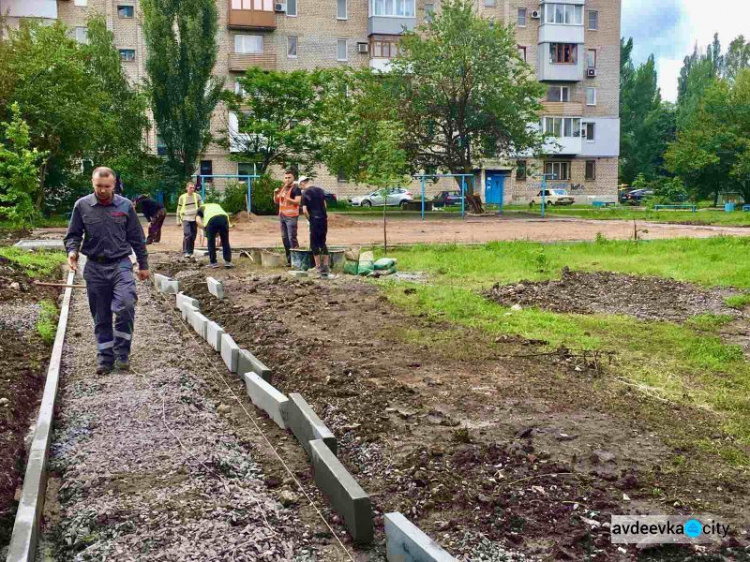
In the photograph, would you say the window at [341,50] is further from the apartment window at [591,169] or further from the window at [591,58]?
the apartment window at [591,169]

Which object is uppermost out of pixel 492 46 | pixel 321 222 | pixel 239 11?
pixel 239 11

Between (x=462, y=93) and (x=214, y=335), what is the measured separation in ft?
108

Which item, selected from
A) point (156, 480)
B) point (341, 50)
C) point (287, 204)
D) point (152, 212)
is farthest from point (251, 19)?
point (156, 480)

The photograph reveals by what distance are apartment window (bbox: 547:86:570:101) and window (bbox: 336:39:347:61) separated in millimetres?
15855

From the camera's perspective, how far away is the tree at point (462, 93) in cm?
3838

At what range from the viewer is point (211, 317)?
9961 millimetres

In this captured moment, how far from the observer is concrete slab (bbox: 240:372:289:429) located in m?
5.71

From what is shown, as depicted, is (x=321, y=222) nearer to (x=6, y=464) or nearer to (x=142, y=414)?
(x=142, y=414)

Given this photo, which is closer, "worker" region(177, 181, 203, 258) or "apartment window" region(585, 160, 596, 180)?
"worker" region(177, 181, 203, 258)

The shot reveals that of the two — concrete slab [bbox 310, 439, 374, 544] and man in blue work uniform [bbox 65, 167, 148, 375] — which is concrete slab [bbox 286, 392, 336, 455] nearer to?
concrete slab [bbox 310, 439, 374, 544]

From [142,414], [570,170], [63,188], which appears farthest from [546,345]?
Answer: [570,170]

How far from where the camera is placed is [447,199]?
4938 cm

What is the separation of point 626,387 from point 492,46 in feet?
113

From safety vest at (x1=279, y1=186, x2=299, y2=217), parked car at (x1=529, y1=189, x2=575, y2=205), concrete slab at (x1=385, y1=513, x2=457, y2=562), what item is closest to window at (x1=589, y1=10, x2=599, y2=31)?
parked car at (x1=529, y1=189, x2=575, y2=205)
